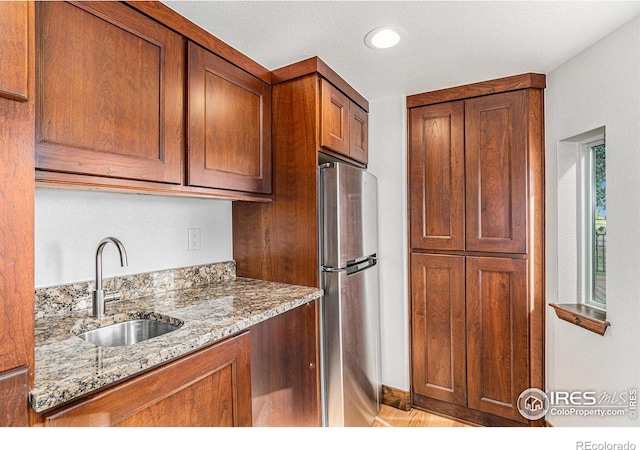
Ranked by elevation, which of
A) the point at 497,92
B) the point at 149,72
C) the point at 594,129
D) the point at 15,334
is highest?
the point at 497,92

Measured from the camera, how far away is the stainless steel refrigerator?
1.79 meters

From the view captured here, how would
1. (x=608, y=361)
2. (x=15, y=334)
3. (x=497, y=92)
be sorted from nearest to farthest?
(x=15, y=334) → (x=608, y=361) → (x=497, y=92)

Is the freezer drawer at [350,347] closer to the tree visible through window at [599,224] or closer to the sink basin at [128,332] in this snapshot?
the sink basin at [128,332]

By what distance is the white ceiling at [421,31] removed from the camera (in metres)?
1.39

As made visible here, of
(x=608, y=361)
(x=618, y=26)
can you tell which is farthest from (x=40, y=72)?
(x=608, y=361)

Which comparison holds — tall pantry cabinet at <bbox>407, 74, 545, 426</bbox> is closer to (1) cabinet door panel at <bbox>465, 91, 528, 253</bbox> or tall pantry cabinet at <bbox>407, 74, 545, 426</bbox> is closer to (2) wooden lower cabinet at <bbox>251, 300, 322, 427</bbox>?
(1) cabinet door panel at <bbox>465, 91, 528, 253</bbox>

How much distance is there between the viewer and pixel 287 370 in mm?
1828

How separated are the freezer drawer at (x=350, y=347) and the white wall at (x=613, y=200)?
1.06m

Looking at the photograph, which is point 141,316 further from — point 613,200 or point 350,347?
point 613,200

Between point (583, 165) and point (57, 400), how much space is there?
2.49 m

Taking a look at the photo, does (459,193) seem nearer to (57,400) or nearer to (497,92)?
(497,92)

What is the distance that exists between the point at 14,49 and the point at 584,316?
94.9 inches

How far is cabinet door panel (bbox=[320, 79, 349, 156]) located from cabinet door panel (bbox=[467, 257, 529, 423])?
1114 mm

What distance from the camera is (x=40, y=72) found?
3.41ft
